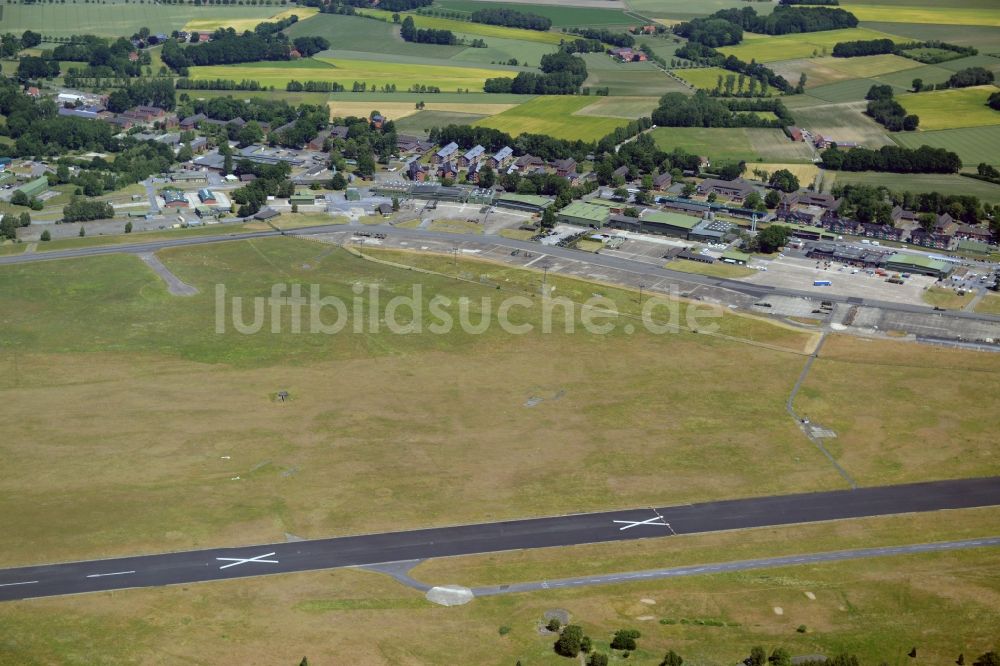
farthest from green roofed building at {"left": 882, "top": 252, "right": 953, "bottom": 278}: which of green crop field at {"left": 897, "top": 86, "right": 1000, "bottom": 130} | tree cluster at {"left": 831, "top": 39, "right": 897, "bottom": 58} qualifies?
tree cluster at {"left": 831, "top": 39, "right": 897, "bottom": 58}

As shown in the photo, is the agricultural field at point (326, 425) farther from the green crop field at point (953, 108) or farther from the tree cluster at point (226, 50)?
the tree cluster at point (226, 50)

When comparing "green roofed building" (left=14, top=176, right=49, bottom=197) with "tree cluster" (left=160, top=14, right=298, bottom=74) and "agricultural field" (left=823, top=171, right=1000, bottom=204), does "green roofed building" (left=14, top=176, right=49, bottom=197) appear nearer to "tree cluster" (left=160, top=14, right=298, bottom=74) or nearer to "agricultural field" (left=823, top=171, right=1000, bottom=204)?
"tree cluster" (left=160, top=14, right=298, bottom=74)

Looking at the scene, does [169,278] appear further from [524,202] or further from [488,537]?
[488,537]

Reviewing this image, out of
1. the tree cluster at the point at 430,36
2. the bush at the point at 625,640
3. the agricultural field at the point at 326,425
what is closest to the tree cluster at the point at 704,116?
the agricultural field at the point at 326,425

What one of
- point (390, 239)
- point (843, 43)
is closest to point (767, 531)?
point (390, 239)

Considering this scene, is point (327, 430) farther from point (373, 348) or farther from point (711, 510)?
point (711, 510)

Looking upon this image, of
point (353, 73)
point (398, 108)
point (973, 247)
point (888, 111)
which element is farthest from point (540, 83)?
point (973, 247)
